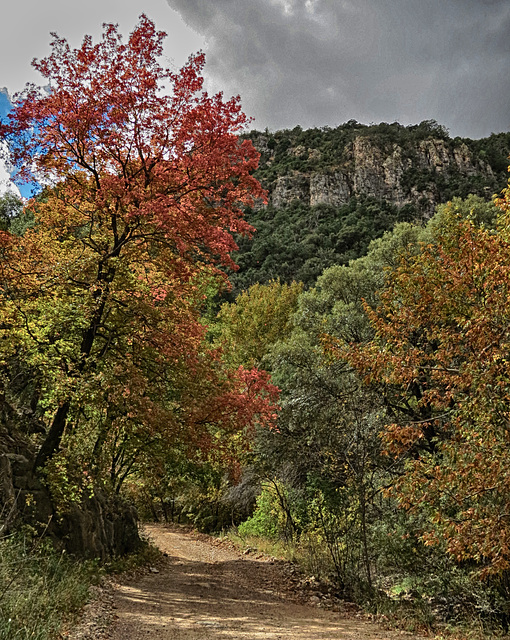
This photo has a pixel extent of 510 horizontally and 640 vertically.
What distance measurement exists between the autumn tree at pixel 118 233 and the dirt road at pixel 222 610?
8.44 feet

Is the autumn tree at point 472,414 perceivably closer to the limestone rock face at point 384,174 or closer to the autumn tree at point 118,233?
the autumn tree at point 118,233

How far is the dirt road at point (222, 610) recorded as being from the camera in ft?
18.5

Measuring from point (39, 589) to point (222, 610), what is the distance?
3122mm

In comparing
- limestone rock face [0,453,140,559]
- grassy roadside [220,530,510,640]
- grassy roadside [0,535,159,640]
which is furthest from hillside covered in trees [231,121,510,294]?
grassy roadside [0,535,159,640]

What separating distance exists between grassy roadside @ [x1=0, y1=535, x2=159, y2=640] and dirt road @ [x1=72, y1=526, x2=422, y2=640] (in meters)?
0.57

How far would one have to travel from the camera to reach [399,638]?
5887 millimetres

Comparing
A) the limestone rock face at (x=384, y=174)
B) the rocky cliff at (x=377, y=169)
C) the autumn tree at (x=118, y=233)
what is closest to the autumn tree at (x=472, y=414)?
the autumn tree at (x=118, y=233)

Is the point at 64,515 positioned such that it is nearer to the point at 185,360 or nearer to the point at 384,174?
the point at 185,360

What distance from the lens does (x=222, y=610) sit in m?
7.14

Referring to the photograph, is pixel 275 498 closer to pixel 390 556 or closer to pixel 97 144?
pixel 390 556

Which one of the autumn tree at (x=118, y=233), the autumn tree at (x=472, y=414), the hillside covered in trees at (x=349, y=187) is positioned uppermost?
the hillside covered in trees at (x=349, y=187)


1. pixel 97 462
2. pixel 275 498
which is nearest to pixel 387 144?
pixel 275 498

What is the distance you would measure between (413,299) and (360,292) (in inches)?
399

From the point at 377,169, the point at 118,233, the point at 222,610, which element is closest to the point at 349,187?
the point at 377,169
